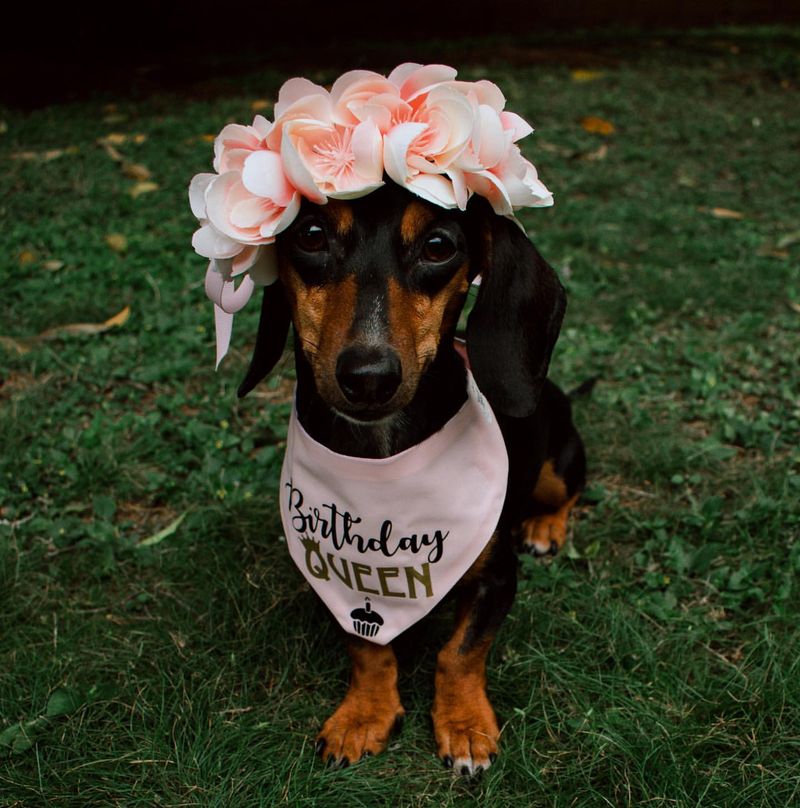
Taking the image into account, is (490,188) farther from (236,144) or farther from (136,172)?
(136,172)

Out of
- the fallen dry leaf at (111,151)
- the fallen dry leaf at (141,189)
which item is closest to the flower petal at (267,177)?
the fallen dry leaf at (141,189)

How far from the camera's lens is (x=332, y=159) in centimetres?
198

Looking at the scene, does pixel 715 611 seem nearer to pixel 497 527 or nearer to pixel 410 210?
pixel 497 527

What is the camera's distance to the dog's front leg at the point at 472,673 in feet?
7.52

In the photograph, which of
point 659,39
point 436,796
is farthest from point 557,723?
point 659,39

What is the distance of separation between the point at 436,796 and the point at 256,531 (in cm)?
113

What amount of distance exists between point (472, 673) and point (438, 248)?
3.63 ft

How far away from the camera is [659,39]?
36.8ft

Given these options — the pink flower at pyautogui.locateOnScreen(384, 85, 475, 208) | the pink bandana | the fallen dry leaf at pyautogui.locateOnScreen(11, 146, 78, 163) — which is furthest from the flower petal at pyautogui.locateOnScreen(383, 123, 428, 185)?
the fallen dry leaf at pyautogui.locateOnScreen(11, 146, 78, 163)

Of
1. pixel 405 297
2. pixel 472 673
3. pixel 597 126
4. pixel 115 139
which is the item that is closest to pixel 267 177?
pixel 405 297

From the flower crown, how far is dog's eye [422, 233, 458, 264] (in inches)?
4.7

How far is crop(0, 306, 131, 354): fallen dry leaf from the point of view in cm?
415

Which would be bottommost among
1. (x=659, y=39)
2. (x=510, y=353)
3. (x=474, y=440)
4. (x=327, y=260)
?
(x=659, y=39)

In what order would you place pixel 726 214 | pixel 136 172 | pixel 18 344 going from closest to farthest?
1. pixel 18 344
2. pixel 726 214
3. pixel 136 172
